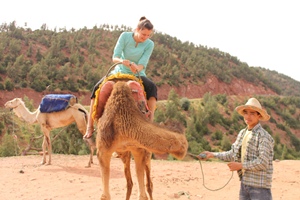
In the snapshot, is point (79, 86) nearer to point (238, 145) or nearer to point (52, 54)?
point (52, 54)

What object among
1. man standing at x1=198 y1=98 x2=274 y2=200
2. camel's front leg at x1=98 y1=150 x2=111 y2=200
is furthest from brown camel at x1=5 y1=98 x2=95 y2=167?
man standing at x1=198 y1=98 x2=274 y2=200

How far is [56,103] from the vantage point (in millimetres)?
10969

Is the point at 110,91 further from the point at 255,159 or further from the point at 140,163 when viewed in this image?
the point at 255,159

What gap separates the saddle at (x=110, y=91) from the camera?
508cm

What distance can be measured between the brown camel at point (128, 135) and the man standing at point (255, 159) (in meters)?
0.52

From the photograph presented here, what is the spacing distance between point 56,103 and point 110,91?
6208mm

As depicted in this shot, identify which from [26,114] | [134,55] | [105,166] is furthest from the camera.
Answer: [26,114]

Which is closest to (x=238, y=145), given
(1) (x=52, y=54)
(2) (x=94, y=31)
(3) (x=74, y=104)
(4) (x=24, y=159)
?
(3) (x=74, y=104)

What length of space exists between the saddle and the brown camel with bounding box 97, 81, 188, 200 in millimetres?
189

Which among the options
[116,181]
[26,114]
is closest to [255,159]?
[116,181]

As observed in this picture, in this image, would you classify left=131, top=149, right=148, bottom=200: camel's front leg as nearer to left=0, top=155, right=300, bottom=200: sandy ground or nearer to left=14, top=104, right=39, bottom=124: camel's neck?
left=0, top=155, right=300, bottom=200: sandy ground

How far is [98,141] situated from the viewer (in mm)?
4906

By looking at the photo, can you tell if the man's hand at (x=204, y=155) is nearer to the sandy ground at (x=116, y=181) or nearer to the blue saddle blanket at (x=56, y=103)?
the sandy ground at (x=116, y=181)

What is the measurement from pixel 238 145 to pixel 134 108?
1.41 metres
